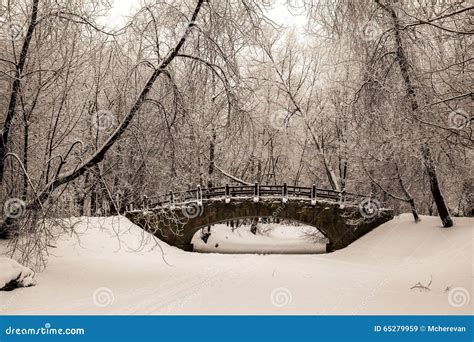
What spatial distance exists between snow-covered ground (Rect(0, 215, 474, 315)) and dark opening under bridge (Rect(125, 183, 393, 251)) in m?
1.67

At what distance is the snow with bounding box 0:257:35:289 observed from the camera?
352 inches

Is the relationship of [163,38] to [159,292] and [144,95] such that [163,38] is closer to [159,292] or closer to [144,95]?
[144,95]

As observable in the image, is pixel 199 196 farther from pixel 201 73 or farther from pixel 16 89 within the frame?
pixel 201 73

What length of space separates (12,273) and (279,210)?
1458cm

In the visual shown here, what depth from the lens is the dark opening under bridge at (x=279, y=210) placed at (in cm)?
2122

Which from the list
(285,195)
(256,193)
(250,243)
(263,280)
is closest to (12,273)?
(263,280)

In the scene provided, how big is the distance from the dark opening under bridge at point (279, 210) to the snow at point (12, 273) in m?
11.4

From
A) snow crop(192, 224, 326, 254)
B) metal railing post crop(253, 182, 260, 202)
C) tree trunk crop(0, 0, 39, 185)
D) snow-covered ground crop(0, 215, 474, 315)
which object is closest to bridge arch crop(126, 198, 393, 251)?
metal railing post crop(253, 182, 260, 202)

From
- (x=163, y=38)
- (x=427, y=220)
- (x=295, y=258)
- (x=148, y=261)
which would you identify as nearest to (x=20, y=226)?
(x=163, y=38)

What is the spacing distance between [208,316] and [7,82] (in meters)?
Result: 7.22

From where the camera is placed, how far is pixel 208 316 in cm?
900

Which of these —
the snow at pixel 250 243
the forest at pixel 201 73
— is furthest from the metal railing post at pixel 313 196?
the forest at pixel 201 73

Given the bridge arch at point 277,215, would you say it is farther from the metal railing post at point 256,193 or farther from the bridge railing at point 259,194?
the bridge railing at point 259,194

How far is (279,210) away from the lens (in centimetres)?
A: 2194
